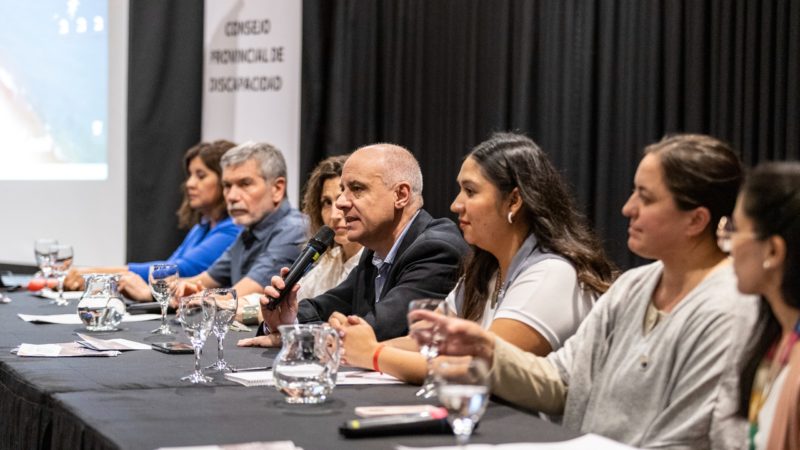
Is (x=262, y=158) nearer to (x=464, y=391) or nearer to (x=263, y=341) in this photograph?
(x=263, y=341)

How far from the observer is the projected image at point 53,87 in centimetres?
695

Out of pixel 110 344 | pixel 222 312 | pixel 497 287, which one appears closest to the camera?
pixel 222 312

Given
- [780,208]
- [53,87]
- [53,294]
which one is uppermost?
[53,87]

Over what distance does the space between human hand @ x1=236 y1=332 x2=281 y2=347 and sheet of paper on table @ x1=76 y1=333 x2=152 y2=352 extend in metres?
0.26

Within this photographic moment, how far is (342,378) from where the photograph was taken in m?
2.58

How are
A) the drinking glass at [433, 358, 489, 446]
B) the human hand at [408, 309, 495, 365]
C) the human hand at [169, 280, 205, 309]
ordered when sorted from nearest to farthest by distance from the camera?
the drinking glass at [433, 358, 489, 446]
the human hand at [408, 309, 495, 365]
the human hand at [169, 280, 205, 309]

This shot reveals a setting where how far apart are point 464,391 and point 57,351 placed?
5.46 feet

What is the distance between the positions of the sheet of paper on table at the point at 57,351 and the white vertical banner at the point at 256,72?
325 centimetres

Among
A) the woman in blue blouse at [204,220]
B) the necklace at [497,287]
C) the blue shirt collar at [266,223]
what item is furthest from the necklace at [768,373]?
the woman in blue blouse at [204,220]

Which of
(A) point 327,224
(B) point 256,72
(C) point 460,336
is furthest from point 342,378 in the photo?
(B) point 256,72

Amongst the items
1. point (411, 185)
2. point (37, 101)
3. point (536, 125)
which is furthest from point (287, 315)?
point (37, 101)

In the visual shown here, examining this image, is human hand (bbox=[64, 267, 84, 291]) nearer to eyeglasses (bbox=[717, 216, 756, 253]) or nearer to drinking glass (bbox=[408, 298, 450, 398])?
drinking glass (bbox=[408, 298, 450, 398])

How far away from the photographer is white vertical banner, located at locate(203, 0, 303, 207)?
638 centimetres

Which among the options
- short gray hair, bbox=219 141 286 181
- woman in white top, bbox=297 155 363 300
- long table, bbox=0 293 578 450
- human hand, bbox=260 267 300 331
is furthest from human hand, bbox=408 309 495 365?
short gray hair, bbox=219 141 286 181
